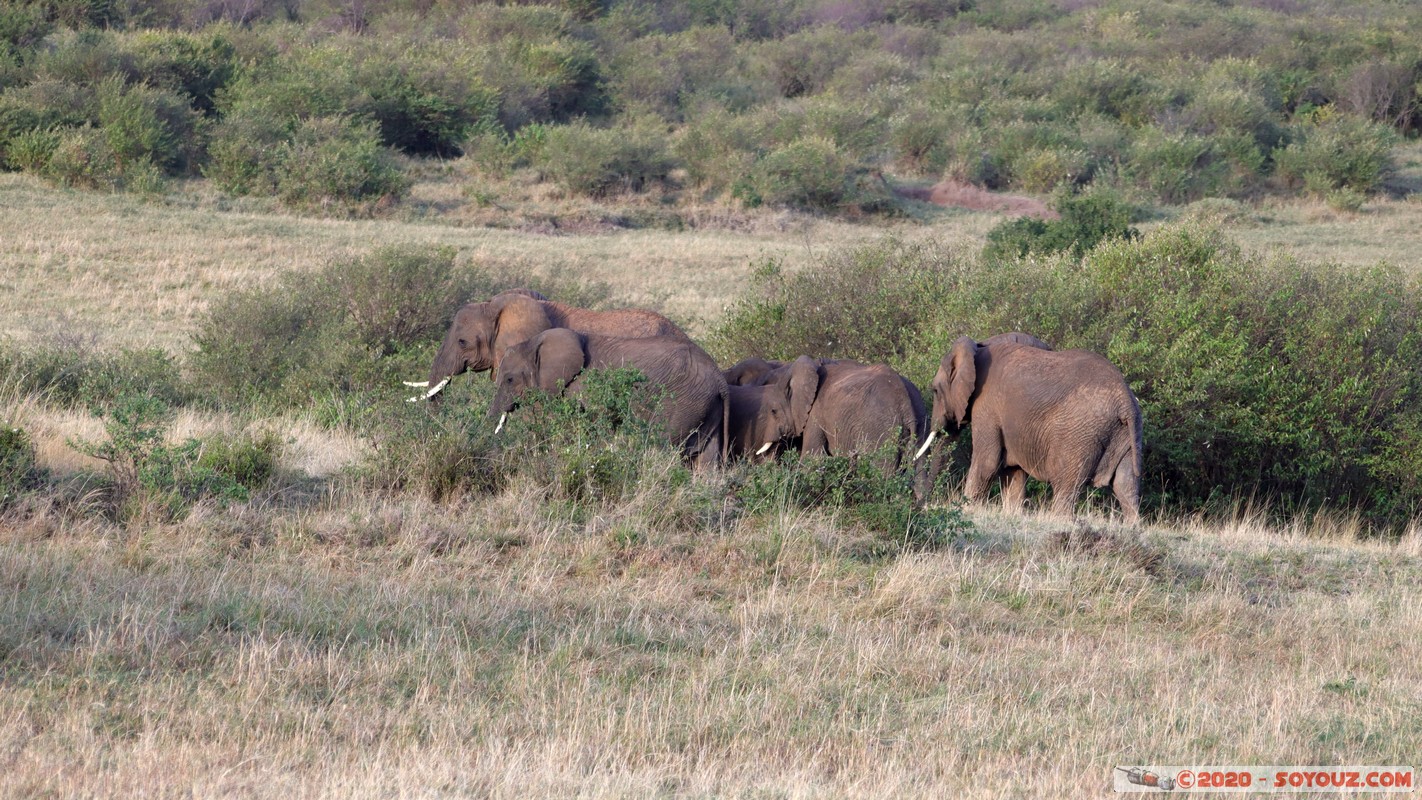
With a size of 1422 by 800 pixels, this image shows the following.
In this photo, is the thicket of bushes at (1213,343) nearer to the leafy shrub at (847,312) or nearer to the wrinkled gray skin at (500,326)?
the leafy shrub at (847,312)

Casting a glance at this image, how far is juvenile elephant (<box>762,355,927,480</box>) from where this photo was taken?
1176 centimetres

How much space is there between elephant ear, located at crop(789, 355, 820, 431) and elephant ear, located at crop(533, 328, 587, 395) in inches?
70.6

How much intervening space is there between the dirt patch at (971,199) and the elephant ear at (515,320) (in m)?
25.4

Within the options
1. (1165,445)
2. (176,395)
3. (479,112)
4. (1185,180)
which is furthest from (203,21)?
(1165,445)

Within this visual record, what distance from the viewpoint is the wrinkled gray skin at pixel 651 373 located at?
11422mm

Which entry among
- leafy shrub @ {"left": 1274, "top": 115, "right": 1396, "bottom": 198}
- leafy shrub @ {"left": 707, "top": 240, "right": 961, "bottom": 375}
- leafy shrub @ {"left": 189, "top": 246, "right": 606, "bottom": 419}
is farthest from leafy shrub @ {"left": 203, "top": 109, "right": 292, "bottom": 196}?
leafy shrub @ {"left": 1274, "top": 115, "right": 1396, "bottom": 198}

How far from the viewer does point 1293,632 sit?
7613 mm

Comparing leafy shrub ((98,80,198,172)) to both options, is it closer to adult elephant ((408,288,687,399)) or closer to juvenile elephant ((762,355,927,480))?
adult elephant ((408,288,687,399))

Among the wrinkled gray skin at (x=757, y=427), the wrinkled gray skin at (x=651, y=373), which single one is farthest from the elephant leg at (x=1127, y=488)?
the wrinkled gray skin at (x=651, y=373)

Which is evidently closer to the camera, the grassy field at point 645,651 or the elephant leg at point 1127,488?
the grassy field at point 645,651

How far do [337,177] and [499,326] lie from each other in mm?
19721

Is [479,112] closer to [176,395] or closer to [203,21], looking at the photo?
[203,21]

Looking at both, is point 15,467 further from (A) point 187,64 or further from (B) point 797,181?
(A) point 187,64

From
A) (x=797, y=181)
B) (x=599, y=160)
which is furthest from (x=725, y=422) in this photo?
(x=797, y=181)
